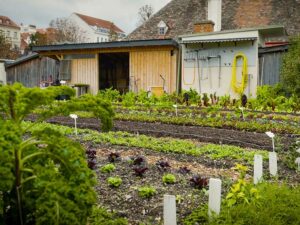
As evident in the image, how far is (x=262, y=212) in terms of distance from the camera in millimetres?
3055

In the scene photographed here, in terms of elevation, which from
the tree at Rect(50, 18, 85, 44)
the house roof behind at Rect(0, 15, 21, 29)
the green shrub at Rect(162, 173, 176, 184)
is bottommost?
the green shrub at Rect(162, 173, 176, 184)

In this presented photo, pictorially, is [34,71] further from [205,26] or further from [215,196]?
[215,196]

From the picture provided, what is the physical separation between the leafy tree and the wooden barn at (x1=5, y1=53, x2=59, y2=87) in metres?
17.3

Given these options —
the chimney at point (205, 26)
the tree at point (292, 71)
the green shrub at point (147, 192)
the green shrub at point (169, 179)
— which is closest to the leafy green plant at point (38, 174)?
the green shrub at point (147, 192)

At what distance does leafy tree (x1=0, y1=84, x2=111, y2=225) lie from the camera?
1938mm

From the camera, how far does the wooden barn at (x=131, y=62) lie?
1633 centimetres

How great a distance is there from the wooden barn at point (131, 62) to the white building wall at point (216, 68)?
0.65 metres

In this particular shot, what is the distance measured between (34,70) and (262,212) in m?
18.7

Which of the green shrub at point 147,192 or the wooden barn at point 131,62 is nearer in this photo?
the green shrub at point 147,192

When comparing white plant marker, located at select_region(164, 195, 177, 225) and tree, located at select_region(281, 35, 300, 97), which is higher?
tree, located at select_region(281, 35, 300, 97)

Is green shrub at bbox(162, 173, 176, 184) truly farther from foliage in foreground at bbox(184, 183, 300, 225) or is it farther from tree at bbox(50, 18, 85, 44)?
tree at bbox(50, 18, 85, 44)

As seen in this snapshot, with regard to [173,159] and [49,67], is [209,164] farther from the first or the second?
[49,67]

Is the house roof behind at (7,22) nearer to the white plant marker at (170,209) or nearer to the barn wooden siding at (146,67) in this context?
the barn wooden siding at (146,67)

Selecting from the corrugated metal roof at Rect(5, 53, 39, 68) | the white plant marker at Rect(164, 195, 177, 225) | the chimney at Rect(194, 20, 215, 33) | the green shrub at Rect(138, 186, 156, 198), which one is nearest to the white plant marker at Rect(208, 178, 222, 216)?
the white plant marker at Rect(164, 195, 177, 225)
